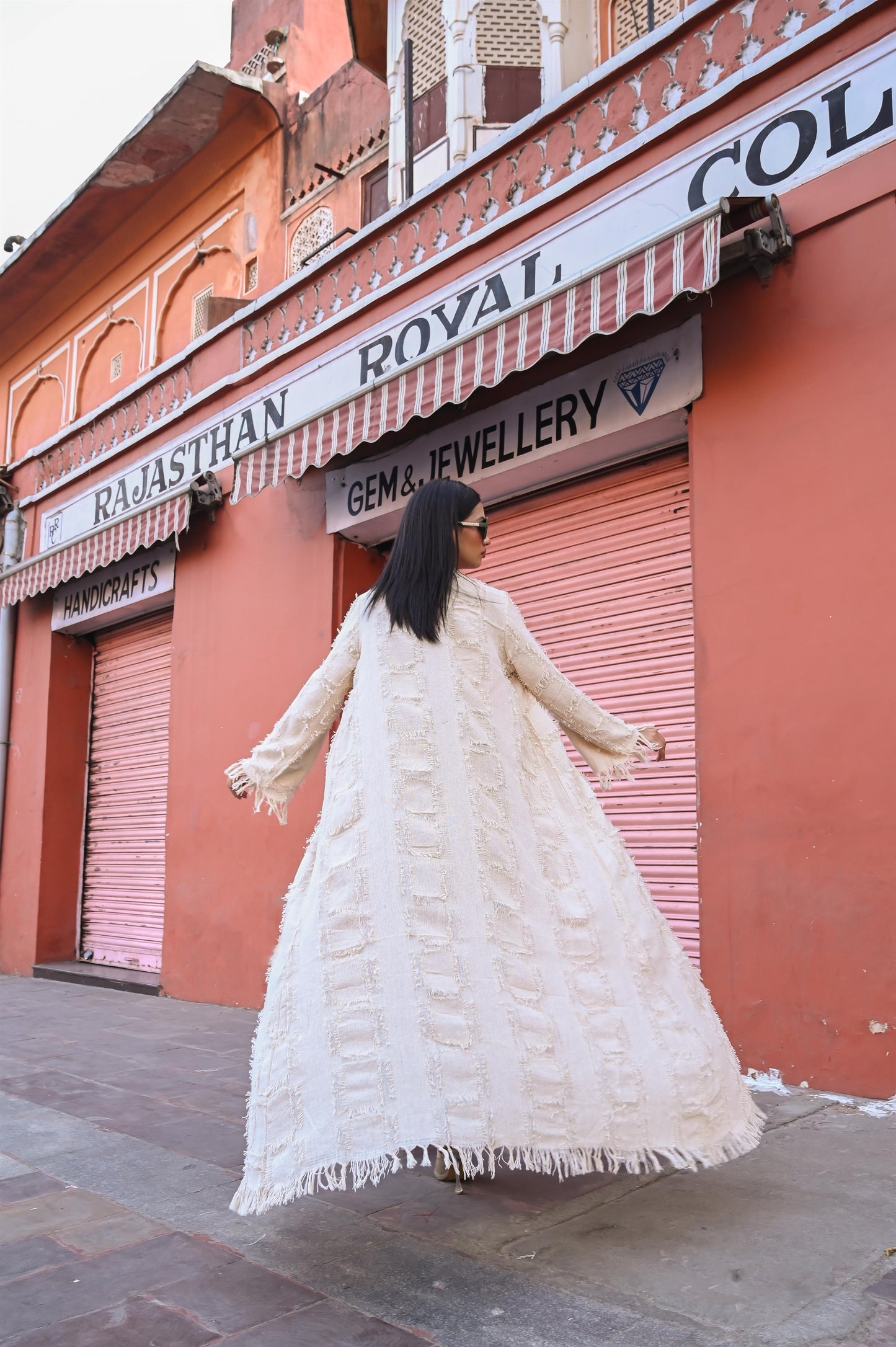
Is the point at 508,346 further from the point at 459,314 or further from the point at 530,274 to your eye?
the point at 459,314

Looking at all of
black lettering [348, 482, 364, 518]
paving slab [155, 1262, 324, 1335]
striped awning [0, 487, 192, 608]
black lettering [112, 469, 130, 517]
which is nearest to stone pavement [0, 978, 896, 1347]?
paving slab [155, 1262, 324, 1335]

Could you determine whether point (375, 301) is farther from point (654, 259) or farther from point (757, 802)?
point (757, 802)

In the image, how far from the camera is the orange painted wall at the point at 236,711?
7.01 metres

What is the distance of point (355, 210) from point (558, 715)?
25.8 feet

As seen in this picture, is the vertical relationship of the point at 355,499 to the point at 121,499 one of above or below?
below

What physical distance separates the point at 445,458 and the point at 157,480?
3332 millimetres

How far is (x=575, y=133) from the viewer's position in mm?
5605

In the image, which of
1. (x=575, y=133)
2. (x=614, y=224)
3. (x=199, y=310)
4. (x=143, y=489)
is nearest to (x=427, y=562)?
(x=614, y=224)

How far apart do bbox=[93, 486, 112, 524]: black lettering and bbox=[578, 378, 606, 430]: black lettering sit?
5.30 meters

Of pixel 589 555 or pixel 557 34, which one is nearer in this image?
pixel 589 555

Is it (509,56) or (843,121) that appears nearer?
(843,121)

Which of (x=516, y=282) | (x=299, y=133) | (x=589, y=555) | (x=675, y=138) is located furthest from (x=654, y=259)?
(x=299, y=133)

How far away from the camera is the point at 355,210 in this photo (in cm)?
959

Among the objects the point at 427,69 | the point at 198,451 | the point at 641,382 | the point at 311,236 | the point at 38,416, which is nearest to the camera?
the point at 641,382
